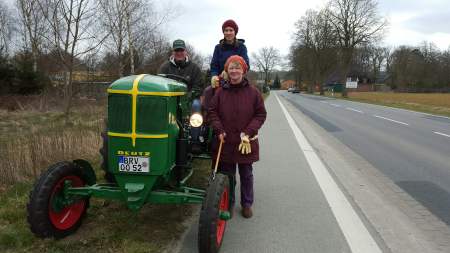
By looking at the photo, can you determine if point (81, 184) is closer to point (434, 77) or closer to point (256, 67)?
point (434, 77)

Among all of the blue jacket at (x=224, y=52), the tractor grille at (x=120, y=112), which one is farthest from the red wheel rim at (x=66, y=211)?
the blue jacket at (x=224, y=52)

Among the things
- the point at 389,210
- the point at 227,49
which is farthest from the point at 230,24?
the point at 389,210

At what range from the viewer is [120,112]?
156 inches

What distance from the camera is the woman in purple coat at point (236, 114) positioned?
15.5 feet

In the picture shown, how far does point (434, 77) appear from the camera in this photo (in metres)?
83.9

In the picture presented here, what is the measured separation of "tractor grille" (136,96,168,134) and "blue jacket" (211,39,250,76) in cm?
206

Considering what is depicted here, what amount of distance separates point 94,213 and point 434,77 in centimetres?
8936

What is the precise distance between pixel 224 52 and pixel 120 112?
2.32m

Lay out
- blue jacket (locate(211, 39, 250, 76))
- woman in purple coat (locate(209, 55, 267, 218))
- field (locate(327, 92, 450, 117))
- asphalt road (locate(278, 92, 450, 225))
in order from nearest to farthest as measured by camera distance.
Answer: woman in purple coat (locate(209, 55, 267, 218)), blue jacket (locate(211, 39, 250, 76)), asphalt road (locate(278, 92, 450, 225)), field (locate(327, 92, 450, 117))

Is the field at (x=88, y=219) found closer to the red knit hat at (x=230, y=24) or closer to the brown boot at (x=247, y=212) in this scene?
the brown boot at (x=247, y=212)

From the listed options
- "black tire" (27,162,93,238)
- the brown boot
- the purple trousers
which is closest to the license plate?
"black tire" (27,162,93,238)

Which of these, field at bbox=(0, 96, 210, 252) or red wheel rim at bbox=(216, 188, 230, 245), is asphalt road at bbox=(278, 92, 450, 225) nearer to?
red wheel rim at bbox=(216, 188, 230, 245)

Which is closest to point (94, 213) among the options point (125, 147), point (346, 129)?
point (125, 147)

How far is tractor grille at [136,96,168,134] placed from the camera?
3941 millimetres
